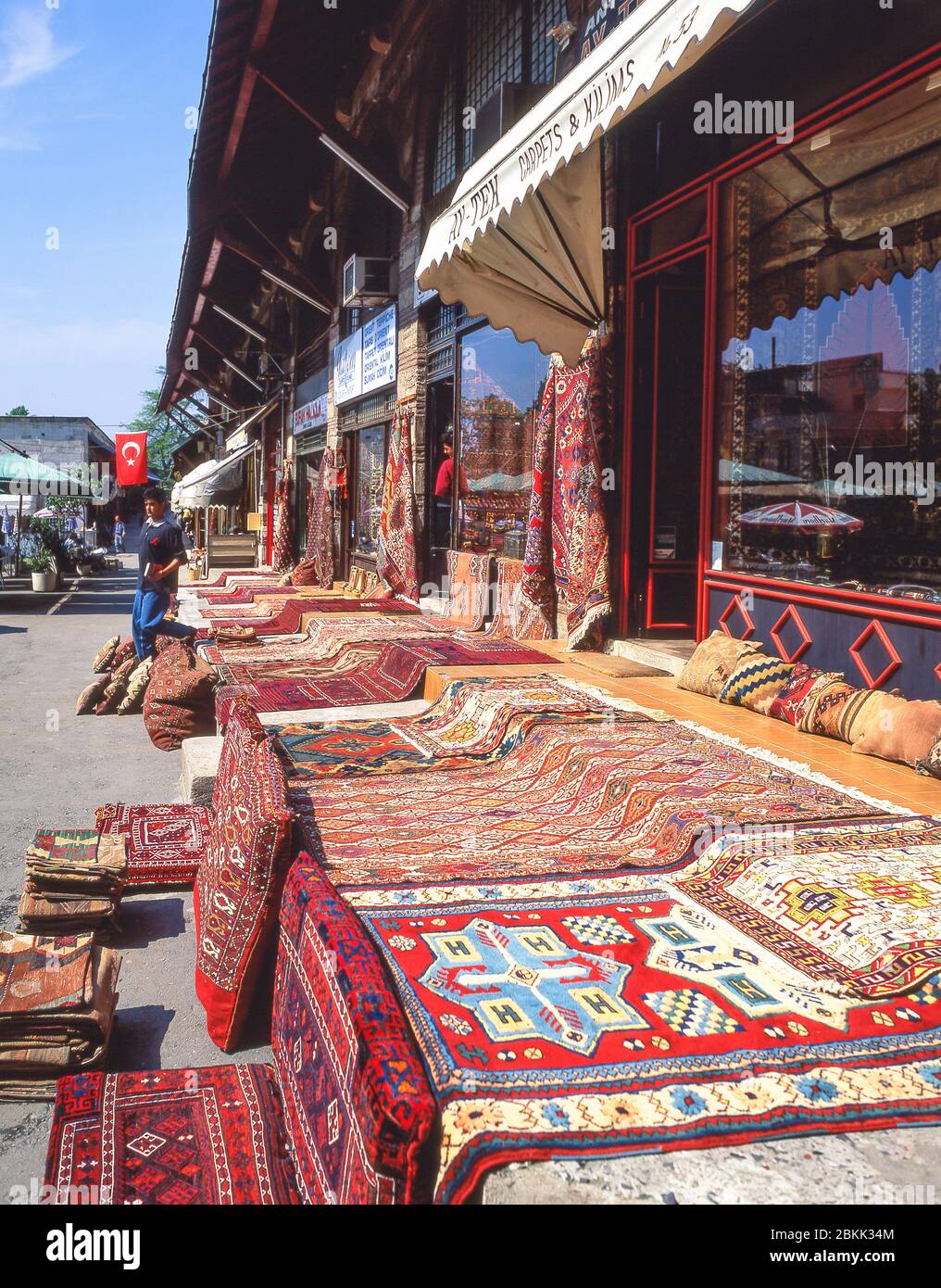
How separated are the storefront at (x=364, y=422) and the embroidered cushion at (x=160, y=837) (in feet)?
27.8

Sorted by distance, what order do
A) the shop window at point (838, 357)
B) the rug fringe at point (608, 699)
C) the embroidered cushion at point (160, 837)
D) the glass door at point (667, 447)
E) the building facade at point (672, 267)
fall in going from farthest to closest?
the glass door at point (667, 447)
the rug fringe at point (608, 699)
the building facade at point (672, 267)
the shop window at point (838, 357)
the embroidered cushion at point (160, 837)

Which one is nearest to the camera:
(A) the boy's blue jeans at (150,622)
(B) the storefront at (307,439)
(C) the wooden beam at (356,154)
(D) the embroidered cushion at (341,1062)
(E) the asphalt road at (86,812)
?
(D) the embroidered cushion at (341,1062)

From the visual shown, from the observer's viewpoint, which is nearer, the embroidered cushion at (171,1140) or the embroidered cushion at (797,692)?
the embroidered cushion at (171,1140)

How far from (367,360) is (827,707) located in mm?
10739

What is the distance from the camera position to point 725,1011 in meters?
2.59

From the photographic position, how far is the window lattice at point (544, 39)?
28.4 feet

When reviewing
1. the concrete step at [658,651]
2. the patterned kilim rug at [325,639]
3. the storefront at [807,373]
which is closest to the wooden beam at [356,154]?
the patterned kilim rug at [325,639]

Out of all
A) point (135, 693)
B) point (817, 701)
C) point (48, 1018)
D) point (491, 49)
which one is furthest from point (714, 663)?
point (491, 49)

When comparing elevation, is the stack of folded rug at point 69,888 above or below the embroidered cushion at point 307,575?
below

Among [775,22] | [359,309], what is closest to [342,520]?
[359,309]

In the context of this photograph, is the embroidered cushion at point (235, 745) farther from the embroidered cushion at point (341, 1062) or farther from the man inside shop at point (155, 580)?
the man inside shop at point (155, 580)

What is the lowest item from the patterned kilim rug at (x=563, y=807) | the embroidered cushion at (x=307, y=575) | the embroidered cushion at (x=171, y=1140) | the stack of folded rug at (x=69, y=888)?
the embroidered cushion at (x=171, y=1140)

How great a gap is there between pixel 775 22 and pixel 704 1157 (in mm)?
6435

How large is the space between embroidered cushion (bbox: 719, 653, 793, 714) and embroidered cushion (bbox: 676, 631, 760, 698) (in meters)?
0.09
